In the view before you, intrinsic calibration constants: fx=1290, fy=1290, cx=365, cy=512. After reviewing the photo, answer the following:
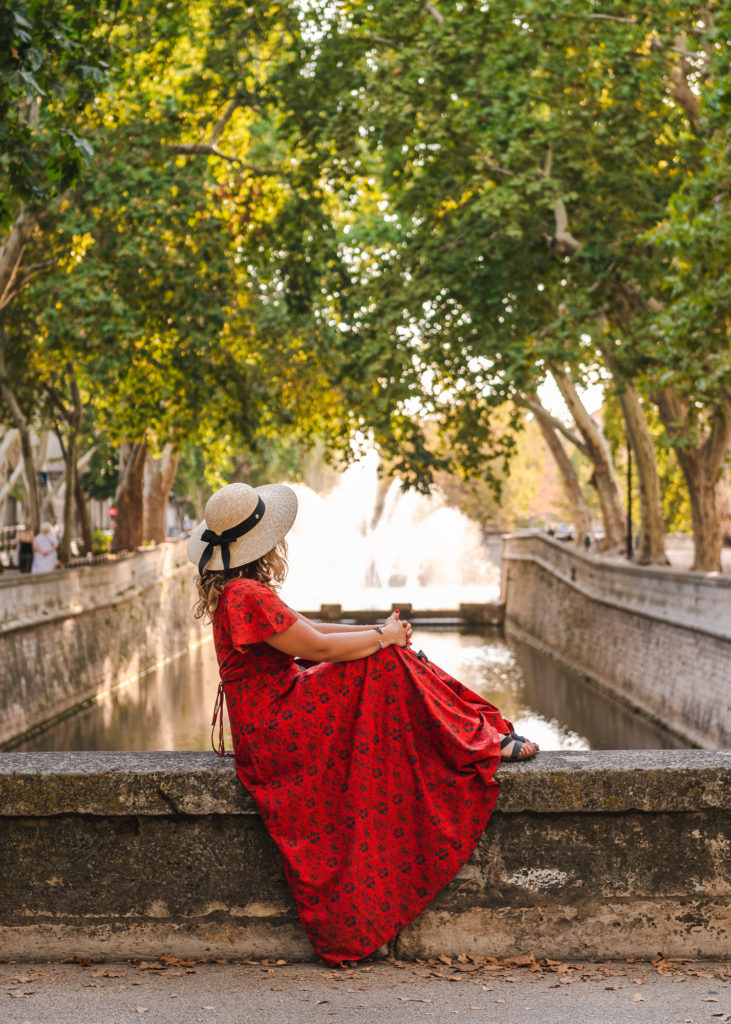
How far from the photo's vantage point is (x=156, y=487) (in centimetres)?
3472

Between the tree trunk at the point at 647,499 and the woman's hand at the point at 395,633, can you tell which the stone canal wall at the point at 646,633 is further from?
the woman's hand at the point at 395,633

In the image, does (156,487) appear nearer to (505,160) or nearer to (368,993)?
(505,160)

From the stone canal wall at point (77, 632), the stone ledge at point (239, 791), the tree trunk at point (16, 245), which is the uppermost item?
the tree trunk at point (16, 245)

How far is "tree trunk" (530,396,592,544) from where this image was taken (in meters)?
31.0

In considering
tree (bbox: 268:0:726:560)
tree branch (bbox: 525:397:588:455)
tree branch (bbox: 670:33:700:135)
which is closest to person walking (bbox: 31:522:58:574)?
tree (bbox: 268:0:726:560)

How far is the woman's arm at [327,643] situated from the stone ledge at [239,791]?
19.6 inches

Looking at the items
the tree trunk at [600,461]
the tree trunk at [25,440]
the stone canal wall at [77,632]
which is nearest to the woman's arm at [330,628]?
the stone canal wall at [77,632]

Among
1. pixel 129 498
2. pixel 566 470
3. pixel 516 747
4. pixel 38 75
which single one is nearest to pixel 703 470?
pixel 566 470

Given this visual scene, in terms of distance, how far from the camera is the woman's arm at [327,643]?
4223 mm

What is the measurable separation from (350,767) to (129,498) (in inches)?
1058

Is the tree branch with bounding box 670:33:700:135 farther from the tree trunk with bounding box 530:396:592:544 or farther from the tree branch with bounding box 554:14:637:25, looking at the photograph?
the tree trunk with bounding box 530:396:592:544

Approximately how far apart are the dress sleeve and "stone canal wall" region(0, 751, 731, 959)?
1.62ft

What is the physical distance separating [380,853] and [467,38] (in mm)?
15045

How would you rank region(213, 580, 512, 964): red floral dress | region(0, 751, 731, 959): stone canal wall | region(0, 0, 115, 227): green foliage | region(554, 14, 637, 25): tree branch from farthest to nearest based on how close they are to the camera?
region(554, 14, 637, 25): tree branch → region(0, 0, 115, 227): green foliage → region(0, 751, 731, 959): stone canal wall → region(213, 580, 512, 964): red floral dress
